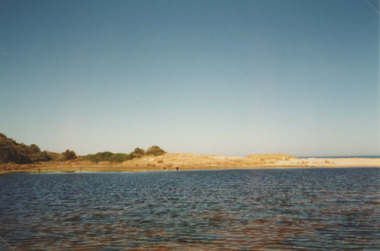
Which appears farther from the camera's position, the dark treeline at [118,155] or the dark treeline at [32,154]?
the dark treeline at [118,155]

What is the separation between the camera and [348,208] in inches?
1048

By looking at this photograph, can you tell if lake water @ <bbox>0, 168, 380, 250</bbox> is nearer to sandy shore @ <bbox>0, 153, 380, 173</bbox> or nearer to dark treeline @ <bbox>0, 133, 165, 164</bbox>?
sandy shore @ <bbox>0, 153, 380, 173</bbox>

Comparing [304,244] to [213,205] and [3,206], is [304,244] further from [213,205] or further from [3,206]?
[3,206]

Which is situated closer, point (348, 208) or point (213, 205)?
point (348, 208)

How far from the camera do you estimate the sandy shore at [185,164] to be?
13412cm

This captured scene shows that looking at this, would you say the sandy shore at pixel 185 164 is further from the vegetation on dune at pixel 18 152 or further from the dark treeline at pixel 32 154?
the vegetation on dune at pixel 18 152

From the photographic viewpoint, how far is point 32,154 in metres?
153

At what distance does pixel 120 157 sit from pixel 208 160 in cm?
5084

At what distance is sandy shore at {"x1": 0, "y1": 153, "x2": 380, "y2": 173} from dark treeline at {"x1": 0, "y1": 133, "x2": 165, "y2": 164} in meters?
5.82

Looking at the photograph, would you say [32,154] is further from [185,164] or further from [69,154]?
[185,164]

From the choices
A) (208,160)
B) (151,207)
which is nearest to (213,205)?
(151,207)

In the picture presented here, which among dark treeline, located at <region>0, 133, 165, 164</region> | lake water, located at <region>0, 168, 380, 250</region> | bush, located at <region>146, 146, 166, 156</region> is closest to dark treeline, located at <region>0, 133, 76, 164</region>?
dark treeline, located at <region>0, 133, 165, 164</region>

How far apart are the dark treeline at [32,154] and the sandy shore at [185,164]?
229 inches

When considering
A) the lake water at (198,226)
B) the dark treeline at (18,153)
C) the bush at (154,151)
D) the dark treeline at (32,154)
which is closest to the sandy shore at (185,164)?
the dark treeline at (32,154)
